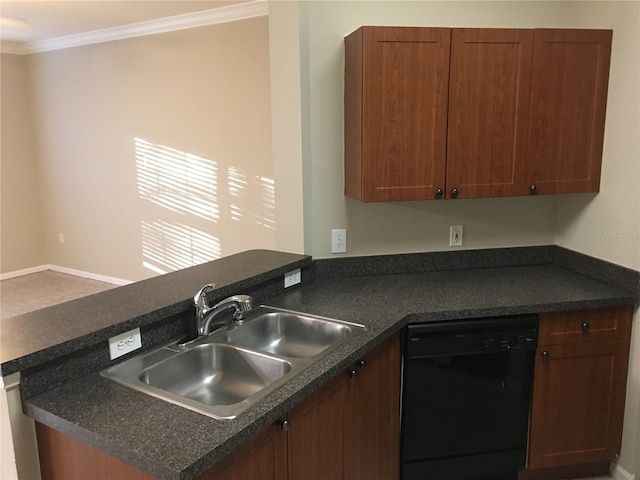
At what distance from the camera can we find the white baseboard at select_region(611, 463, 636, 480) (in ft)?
8.05

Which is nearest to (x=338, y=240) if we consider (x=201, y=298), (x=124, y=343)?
(x=201, y=298)

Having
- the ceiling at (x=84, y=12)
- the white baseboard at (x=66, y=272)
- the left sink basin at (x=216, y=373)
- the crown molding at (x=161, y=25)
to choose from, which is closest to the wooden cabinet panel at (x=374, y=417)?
the left sink basin at (x=216, y=373)

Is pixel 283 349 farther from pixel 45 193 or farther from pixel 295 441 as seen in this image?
pixel 45 193

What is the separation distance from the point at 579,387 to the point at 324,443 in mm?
1355

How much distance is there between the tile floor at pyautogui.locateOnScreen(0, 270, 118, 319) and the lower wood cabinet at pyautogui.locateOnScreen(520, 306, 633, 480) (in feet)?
16.4

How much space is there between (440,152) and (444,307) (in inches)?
28.3

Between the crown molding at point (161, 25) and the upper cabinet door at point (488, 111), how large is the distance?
2180 mm

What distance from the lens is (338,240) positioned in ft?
8.97

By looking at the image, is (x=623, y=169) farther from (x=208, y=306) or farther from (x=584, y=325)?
(x=208, y=306)

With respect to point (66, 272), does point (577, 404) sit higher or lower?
higher

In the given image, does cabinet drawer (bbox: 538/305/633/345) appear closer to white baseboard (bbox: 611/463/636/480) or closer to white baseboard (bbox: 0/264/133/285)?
white baseboard (bbox: 611/463/636/480)

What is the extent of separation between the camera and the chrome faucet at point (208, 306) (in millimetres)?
1862

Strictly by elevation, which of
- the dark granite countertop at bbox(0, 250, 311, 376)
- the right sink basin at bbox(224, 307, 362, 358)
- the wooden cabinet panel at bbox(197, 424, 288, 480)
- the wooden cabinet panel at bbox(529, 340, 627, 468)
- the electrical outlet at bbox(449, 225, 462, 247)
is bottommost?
the wooden cabinet panel at bbox(529, 340, 627, 468)

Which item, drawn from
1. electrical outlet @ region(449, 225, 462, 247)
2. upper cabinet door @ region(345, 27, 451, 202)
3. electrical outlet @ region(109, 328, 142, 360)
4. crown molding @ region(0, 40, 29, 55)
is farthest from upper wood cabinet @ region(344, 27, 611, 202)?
crown molding @ region(0, 40, 29, 55)
